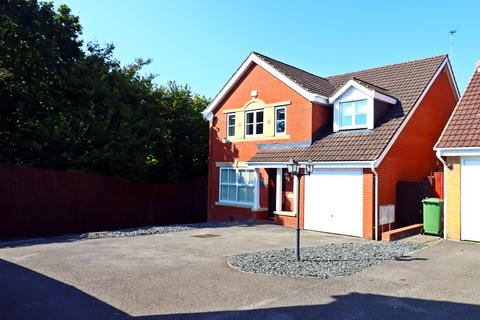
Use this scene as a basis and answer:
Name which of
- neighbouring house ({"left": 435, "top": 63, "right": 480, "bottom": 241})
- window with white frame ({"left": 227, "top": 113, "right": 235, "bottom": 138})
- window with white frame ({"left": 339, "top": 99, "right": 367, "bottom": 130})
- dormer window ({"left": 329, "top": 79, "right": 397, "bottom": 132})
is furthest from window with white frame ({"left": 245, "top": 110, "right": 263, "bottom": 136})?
neighbouring house ({"left": 435, "top": 63, "right": 480, "bottom": 241})

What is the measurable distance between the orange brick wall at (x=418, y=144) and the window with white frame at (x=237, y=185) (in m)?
6.41

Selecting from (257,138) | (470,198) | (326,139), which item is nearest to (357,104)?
(326,139)

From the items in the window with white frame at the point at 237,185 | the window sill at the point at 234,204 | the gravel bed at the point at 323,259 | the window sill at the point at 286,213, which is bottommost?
the gravel bed at the point at 323,259

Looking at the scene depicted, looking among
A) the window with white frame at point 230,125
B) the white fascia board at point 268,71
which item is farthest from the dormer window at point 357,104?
the window with white frame at point 230,125

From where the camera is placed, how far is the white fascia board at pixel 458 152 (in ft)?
40.2

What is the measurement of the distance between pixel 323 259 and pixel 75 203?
10.8 metres

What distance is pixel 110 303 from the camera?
6402 mm

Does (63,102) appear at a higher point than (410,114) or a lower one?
higher

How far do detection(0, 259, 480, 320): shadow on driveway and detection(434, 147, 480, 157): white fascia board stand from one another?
732 centimetres

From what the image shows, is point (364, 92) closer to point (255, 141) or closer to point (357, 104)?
point (357, 104)

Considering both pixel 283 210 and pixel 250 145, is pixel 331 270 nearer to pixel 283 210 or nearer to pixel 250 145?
pixel 283 210

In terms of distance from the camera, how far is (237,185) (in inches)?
780

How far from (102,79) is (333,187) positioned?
11.3 metres

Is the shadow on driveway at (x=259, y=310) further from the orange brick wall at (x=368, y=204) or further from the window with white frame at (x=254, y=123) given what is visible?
the window with white frame at (x=254, y=123)
